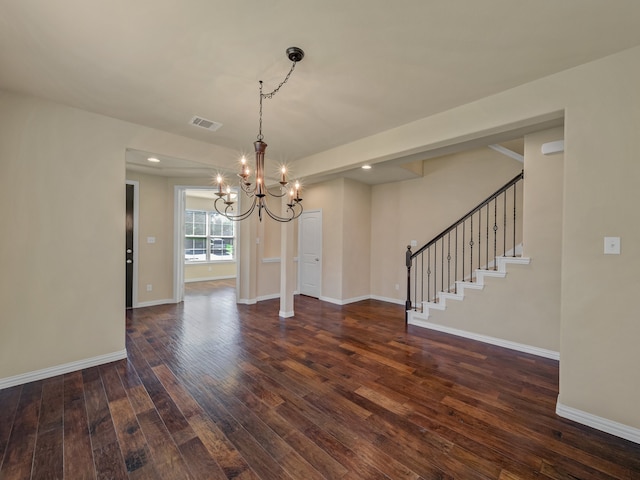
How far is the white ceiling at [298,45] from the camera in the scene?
5.12ft

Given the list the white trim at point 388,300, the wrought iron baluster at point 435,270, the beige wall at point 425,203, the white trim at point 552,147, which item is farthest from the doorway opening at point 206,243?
the white trim at point 552,147

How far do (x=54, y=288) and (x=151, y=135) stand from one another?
1.92 m

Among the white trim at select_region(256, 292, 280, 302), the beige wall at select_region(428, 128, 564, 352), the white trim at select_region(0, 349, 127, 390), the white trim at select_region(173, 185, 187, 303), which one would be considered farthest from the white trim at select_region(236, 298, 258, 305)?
the beige wall at select_region(428, 128, 564, 352)

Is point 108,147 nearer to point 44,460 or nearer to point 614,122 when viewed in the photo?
point 44,460

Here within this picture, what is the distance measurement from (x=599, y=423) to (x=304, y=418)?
7.08ft

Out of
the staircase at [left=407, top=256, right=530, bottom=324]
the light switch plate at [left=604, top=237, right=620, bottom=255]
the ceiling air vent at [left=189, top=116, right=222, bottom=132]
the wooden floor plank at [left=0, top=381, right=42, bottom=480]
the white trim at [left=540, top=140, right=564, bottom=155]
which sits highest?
the ceiling air vent at [left=189, top=116, right=222, bottom=132]

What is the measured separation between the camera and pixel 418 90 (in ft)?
7.77

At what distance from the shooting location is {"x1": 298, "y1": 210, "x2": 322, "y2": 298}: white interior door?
618 centimetres

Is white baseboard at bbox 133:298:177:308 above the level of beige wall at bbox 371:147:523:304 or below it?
below

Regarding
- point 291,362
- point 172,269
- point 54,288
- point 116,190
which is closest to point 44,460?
point 54,288

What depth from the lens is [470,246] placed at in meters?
4.63

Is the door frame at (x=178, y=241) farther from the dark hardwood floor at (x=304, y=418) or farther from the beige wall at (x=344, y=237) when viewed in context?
the beige wall at (x=344, y=237)

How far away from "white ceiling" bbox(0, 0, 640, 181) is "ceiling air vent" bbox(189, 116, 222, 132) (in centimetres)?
20

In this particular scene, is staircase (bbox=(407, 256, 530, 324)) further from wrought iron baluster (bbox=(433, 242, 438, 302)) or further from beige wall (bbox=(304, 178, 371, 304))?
beige wall (bbox=(304, 178, 371, 304))
